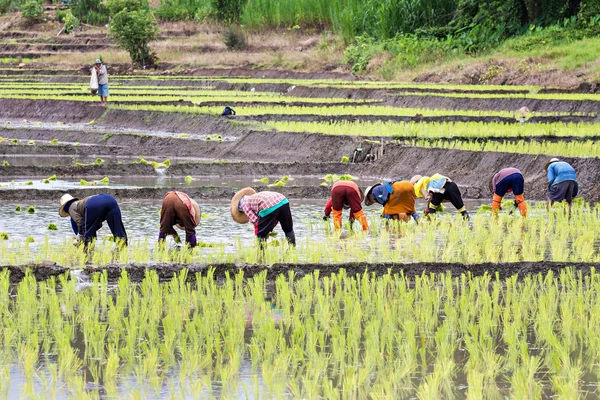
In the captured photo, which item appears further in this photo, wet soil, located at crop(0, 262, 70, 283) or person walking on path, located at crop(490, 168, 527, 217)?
person walking on path, located at crop(490, 168, 527, 217)

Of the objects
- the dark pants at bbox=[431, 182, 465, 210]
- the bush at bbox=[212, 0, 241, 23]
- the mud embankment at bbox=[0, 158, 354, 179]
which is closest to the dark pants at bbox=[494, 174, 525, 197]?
the dark pants at bbox=[431, 182, 465, 210]

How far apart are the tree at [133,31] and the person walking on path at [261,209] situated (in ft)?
107

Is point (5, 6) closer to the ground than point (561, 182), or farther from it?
farther from it

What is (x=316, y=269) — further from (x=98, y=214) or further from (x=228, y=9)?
(x=228, y=9)

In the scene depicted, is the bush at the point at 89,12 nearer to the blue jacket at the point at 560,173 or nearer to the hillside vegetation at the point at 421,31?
the hillside vegetation at the point at 421,31

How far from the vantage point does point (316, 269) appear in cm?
814

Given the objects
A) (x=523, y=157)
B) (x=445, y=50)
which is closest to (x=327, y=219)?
(x=523, y=157)

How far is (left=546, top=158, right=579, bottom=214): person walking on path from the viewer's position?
458 inches

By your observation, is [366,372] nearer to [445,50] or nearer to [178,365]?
[178,365]

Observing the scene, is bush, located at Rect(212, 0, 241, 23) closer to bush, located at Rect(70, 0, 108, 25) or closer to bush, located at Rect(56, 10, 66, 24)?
bush, located at Rect(70, 0, 108, 25)

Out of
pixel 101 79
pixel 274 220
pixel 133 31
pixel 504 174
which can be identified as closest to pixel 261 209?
pixel 274 220

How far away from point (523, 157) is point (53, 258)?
799cm

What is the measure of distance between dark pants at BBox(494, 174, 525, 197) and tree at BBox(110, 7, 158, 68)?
30992 millimetres

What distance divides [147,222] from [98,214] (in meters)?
2.53
